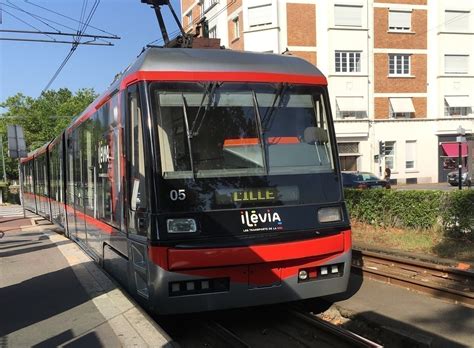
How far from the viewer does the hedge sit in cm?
1030

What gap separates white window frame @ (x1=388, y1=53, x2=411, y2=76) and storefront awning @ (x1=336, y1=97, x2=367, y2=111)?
3698mm

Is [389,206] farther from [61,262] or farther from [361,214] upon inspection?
[61,262]

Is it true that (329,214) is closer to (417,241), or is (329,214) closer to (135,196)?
(135,196)

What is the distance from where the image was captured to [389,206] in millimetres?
12336

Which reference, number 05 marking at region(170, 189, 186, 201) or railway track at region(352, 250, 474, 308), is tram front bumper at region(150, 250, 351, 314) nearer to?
number 05 marking at region(170, 189, 186, 201)

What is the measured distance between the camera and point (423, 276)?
7926 millimetres

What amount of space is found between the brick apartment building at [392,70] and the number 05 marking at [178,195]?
3294 centimetres

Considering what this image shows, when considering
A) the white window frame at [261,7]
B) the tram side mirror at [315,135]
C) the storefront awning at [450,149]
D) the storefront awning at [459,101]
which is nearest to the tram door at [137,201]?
the tram side mirror at [315,135]

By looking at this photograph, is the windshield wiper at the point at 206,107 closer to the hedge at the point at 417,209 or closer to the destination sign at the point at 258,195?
the destination sign at the point at 258,195

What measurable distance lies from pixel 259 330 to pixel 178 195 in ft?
6.15

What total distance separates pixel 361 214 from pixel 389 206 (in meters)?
1.03

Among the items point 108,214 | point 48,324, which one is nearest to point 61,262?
point 108,214

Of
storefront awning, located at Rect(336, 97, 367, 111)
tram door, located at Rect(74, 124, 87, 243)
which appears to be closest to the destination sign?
tram door, located at Rect(74, 124, 87, 243)

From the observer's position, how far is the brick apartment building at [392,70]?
1468 inches
